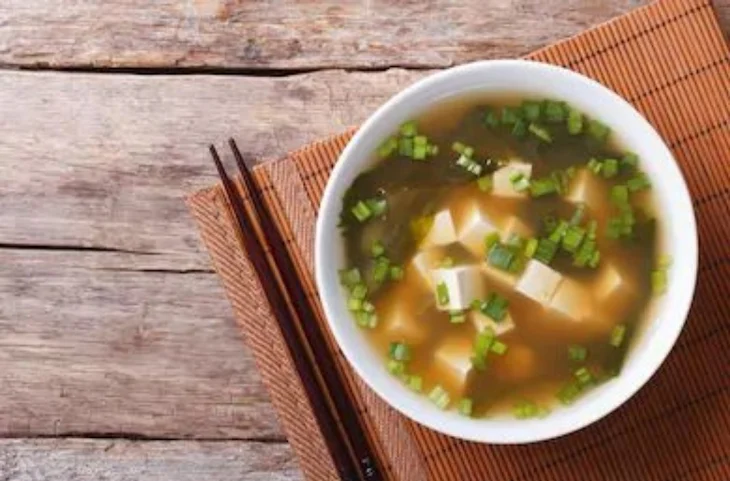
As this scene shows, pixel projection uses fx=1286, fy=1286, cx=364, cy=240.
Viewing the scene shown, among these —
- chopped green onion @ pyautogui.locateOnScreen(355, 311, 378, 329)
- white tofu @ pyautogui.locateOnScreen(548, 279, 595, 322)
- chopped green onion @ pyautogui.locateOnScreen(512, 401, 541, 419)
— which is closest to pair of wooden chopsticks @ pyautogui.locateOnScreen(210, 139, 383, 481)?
chopped green onion @ pyautogui.locateOnScreen(355, 311, 378, 329)

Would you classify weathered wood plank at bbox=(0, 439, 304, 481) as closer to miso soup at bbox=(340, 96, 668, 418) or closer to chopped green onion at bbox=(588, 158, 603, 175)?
miso soup at bbox=(340, 96, 668, 418)

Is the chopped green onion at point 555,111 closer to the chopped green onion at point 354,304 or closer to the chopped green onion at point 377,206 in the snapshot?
the chopped green onion at point 377,206

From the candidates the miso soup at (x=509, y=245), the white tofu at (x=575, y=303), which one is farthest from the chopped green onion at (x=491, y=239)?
the white tofu at (x=575, y=303)

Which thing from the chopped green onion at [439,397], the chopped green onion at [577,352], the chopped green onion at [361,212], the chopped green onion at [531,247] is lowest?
the chopped green onion at [439,397]

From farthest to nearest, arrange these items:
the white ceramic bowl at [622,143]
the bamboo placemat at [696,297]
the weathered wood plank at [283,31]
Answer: the weathered wood plank at [283,31]
the bamboo placemat at [696,297]
the white ceramic bowl at [622,143]

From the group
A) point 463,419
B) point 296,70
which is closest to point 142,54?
point 296,70

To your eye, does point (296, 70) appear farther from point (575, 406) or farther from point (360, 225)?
point (575, 406)
